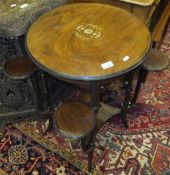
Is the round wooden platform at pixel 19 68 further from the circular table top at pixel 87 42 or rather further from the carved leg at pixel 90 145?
the carved leg at pixel 90 145

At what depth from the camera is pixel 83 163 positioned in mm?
1817

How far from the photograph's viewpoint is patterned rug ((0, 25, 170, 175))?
179 cm

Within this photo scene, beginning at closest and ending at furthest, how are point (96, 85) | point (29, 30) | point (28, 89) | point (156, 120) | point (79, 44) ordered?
point (96, 85)
point (79, 44)
point (29, 30)
point (28, 89)
point (156, 120)

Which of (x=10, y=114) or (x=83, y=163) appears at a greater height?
(x=10, y=114)

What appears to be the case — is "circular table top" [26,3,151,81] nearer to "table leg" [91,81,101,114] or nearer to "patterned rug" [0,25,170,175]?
"table leg" [91,81,101,114]

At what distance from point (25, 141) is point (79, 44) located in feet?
→ 3.41

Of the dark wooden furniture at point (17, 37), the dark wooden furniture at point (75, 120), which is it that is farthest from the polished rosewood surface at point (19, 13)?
the dark wooden furniture at point (75, 120)

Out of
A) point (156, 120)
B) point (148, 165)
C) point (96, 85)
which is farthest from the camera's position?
point (156, 120)

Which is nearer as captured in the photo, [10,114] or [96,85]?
[96,85]

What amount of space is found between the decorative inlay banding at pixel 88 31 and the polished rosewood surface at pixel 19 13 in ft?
1.24

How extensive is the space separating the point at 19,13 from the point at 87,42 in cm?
59

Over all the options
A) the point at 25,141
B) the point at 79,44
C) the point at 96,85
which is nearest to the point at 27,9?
the point at 79,44

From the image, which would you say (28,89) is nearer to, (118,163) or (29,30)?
(29,30)

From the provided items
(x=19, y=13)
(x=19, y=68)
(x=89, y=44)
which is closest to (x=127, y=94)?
(x=89, y=44)
